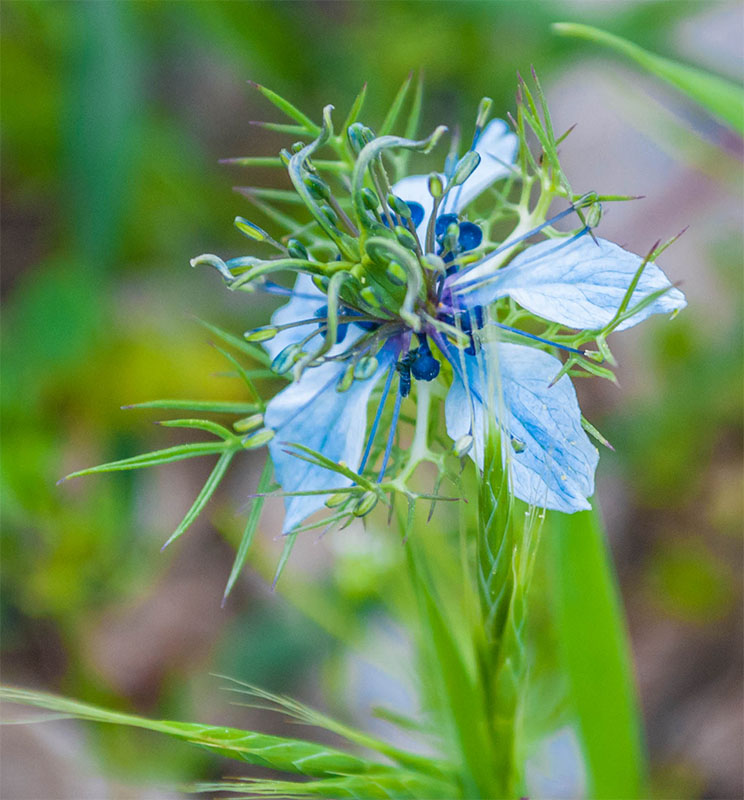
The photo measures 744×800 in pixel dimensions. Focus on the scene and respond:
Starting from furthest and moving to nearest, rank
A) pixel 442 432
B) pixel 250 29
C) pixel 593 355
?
pixel 250 29 < pixel 442 432 < pixel 593 355

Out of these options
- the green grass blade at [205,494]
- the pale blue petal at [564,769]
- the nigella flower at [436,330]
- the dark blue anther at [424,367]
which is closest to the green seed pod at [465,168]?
the nigella flower at [436,330]

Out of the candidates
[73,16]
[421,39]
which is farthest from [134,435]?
[421,39]

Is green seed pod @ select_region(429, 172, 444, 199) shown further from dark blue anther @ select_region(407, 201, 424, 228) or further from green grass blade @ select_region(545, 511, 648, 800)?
green grass blade @ select_region(545, 511, 648, 800)

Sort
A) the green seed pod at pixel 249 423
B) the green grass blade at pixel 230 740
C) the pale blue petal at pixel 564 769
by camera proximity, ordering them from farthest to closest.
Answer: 1. the pale blue petal at pixel 564 769
2. the green seed pod at pixel 249 423
3. the green grass blade at pixel 230 740

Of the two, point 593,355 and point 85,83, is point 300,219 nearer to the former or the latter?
point 85,83

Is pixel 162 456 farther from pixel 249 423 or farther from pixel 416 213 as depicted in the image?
pixel 416 213

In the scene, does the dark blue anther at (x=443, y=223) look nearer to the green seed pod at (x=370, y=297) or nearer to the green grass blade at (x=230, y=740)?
the green seed pod at (x=370, y=297)

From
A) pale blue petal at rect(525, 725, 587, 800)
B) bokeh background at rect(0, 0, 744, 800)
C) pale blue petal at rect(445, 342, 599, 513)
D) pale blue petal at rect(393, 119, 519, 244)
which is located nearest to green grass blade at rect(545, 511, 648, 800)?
pale blue petal at rect(445, 342, 599, 513)
